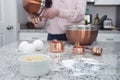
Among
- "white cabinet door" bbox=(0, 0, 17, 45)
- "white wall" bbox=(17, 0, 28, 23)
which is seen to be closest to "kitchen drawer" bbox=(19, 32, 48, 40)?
"white cabinet door" bbox=(0, 0, 17, 45)

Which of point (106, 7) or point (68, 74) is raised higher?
point (106, 7)

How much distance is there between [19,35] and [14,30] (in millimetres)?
95

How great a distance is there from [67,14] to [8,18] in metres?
1.61

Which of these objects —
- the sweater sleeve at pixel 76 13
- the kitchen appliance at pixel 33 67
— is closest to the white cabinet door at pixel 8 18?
the sweater sleeve at pixel 76 13

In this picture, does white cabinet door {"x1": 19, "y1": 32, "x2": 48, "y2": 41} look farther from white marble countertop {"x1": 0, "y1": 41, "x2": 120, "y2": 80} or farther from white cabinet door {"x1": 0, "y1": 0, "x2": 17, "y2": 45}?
white marble countertop {"x1": 0, "y1": 41, "x2": 120, "y2": 80}

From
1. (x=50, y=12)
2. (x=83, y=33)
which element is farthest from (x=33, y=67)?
(x=83, y=33)

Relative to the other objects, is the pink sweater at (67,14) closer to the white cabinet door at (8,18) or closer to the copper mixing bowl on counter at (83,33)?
the copper mixing bowl on counter at (83,33)

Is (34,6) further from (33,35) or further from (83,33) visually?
(33,35)

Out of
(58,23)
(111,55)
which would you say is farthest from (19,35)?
(111,55)

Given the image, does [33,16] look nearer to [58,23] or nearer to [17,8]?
[58,23]

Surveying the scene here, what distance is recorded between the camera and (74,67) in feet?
2.78

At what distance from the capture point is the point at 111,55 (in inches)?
42.3

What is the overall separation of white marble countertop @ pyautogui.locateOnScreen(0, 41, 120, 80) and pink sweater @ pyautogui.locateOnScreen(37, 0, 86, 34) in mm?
328

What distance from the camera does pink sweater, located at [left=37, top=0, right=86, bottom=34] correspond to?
1334 mm
